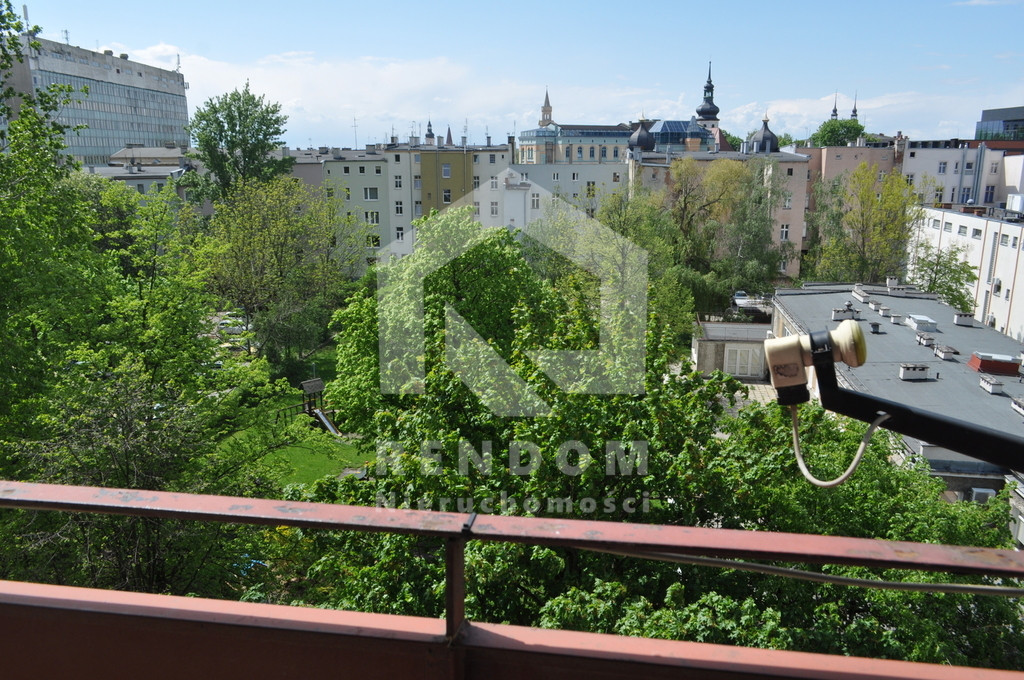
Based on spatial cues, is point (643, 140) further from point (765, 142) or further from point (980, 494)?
point (980, 494)

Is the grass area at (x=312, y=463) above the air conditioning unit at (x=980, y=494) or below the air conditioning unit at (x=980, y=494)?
below

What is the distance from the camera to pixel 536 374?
378 inches

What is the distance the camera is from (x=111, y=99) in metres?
89.1

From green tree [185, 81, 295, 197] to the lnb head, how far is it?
43.0m

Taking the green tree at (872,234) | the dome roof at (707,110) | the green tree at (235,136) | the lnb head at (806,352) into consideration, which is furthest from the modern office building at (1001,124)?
the lnb head at (806,352)

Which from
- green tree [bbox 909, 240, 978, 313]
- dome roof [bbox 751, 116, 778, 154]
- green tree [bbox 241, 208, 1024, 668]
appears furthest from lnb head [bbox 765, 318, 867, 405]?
dome roof [bbox 751, 116, 778, 154]

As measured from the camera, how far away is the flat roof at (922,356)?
54.2ft

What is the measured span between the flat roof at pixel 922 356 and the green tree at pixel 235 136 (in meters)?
29.1

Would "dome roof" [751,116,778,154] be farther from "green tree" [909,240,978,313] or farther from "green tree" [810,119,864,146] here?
"green tree" [810,119,864,146]

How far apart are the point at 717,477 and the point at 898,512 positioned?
289cm

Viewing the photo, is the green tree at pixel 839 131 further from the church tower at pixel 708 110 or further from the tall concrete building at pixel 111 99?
the tall concrete building at pixel 111 99

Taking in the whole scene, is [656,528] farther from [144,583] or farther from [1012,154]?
[1012,154]

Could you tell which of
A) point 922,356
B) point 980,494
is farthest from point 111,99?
point 980,494

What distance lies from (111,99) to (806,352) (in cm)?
10366
